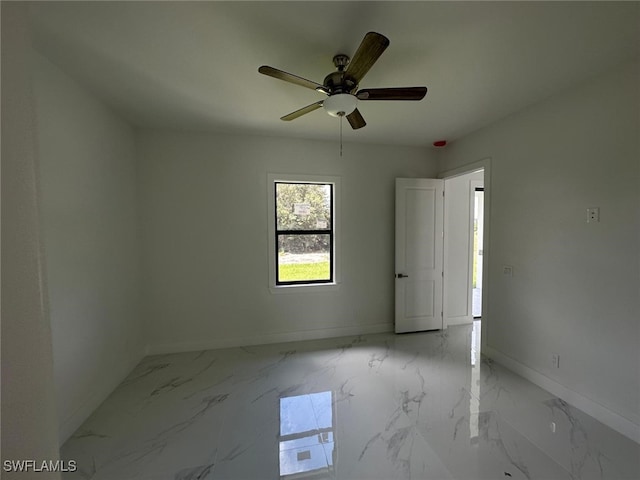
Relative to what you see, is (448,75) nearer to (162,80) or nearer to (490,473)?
(162,80)

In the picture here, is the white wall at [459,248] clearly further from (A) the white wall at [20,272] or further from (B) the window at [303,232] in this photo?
(A) the white wall at [20,272]

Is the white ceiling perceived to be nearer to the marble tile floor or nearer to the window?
the window

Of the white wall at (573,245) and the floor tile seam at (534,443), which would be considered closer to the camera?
the floor tile seam at (534,443)

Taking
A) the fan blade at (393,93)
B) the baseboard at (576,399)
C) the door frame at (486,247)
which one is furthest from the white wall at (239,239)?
the fan blade at (393,93)

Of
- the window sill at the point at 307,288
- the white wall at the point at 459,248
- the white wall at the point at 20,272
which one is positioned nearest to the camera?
the white wall at the point at 20,272

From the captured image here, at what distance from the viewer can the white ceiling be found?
1441 mm

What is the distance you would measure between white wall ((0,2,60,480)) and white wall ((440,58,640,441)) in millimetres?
3045

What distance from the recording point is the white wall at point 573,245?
75.0 inches

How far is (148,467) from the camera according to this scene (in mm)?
1666

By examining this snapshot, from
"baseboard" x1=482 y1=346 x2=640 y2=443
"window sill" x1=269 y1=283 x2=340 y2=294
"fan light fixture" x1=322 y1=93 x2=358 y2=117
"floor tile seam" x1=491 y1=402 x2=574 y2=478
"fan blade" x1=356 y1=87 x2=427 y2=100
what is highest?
"fan blade" x1=356 y1=87 x2=427 y2=100

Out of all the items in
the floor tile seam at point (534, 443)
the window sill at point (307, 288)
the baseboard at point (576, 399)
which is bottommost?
the floor tile seam at point (534, 443)

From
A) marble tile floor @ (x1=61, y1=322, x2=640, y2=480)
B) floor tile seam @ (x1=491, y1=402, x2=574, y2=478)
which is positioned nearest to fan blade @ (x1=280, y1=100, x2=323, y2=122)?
marble tile floor @ (x1=61, y1=322, x2=640, y2=480)

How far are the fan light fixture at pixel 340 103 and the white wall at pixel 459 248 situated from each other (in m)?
2.66

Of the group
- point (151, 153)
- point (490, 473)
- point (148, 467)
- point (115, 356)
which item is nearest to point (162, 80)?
point (151, 153)
